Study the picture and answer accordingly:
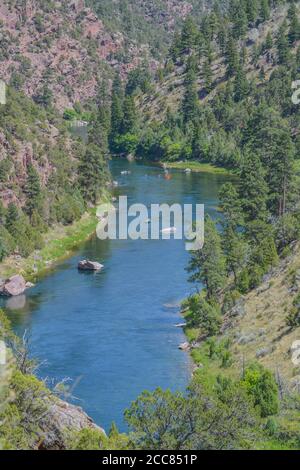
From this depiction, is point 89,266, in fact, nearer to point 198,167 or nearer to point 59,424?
point 59,424

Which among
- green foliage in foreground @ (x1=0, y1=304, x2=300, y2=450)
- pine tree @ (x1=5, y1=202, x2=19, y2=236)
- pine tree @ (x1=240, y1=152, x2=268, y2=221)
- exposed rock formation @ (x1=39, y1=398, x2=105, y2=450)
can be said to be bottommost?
exposed rock formation @ (x1=39, y1=398, x2=105, y2=450)

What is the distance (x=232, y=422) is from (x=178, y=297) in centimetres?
4771

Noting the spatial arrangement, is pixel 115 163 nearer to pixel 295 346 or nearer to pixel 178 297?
pixel 178 297

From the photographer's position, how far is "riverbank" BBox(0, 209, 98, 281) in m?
110

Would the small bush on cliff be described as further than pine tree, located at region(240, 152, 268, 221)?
No

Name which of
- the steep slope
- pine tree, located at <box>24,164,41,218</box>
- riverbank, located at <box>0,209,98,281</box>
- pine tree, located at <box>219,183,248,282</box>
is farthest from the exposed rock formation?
pine tree, located at <box>24,164,41,218</box>

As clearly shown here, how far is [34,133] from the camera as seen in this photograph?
474 ft

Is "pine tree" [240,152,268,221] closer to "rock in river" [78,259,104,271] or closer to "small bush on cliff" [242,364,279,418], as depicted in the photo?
"rock in river" [78,259,104,271]

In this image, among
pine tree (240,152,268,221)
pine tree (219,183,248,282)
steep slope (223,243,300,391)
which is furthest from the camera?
pine tree (240,152,268,221)

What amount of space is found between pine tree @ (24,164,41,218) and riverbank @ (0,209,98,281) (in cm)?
410

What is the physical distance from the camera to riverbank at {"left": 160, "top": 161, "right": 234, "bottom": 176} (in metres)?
180

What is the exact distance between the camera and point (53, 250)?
11975cm

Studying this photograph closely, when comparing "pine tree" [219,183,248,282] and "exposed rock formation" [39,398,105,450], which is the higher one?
"pine tree" [219,183,248,282]

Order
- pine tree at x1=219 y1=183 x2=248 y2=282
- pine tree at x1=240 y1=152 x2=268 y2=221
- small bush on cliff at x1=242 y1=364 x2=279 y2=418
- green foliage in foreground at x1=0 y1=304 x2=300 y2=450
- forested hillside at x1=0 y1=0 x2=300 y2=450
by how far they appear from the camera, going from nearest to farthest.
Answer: green foliage in foreground at x1=0 y1=304 x2=300 y2=450
forested hillside at x1=0 y1=0 x2=300 y2=450
small bush on cliff at x1=242 y1=364 x2=279 y2=418
pine tree at x1=219 y1=183 x2=248 y2=282
pine tree at x1=240 y1=152 x2=268 y2=221
